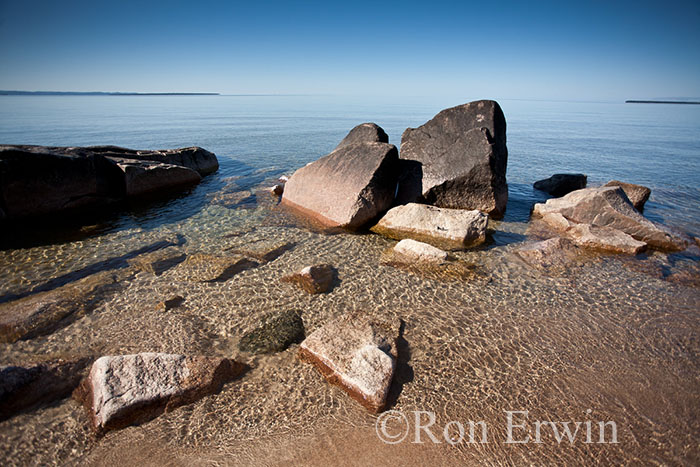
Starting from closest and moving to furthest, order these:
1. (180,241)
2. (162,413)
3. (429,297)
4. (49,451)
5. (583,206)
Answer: (49,451) < (162,413) < (429,297) < (180,241) < (583,206)

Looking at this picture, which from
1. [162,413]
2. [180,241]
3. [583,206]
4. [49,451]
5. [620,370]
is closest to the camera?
[49,451]

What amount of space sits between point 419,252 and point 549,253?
103 inches

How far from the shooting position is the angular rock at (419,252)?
246 inches

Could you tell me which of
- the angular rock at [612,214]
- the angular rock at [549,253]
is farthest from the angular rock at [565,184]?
the angular rock at [549,253]

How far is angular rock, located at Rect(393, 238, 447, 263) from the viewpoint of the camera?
6.26 meters

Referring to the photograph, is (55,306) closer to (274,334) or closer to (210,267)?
(210,267)

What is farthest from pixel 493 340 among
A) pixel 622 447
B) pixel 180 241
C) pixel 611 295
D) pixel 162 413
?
pixel 180 241

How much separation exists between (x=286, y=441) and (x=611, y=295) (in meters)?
5.37

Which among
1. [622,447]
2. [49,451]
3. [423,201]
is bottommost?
A: [622,447]

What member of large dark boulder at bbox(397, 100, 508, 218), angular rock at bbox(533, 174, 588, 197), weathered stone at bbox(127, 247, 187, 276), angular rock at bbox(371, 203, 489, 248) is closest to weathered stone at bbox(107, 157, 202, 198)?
weathered stone at bbox(127, 247, 187, 276)

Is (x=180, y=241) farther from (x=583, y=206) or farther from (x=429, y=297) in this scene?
(x=583, y=206)

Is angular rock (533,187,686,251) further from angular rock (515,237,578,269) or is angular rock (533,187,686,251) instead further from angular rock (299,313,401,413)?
angular rock (299,313,401,413)

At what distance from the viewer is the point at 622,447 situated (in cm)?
299

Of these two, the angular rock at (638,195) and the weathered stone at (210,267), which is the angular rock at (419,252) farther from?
the angular rock at (638,195)
